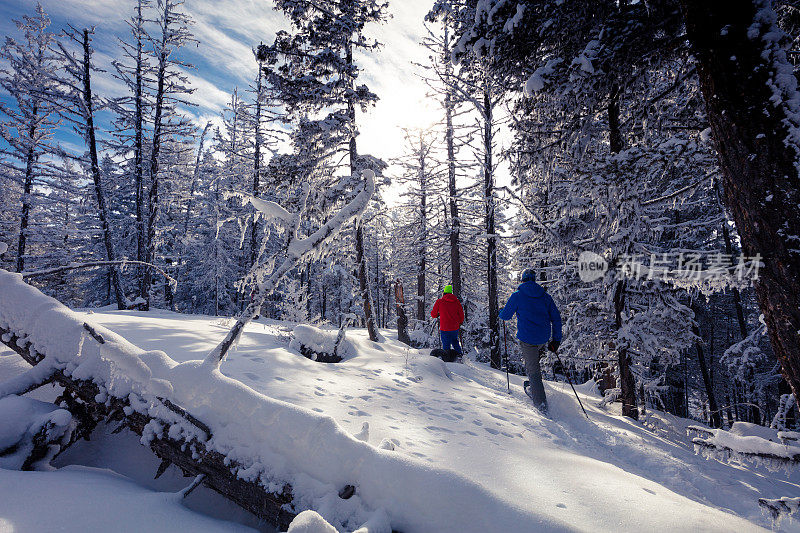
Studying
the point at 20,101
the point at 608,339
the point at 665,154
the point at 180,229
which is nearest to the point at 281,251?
the point at 665,154

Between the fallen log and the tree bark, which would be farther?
the tree bark

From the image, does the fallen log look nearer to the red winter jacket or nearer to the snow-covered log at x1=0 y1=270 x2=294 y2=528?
the snow-covered log at x1=0 y1=270 x2=294 y2=528

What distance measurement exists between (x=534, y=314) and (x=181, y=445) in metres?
5.16

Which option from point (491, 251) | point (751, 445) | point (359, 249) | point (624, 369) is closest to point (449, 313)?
point (359, 249)

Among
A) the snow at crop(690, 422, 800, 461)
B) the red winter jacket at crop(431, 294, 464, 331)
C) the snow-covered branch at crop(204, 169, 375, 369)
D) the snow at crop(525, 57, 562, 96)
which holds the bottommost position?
the snow at crop(690, 422, 800, 461)

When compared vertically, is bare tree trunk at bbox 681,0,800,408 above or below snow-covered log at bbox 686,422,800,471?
above

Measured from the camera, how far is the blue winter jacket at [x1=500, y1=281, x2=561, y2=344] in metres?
5.60

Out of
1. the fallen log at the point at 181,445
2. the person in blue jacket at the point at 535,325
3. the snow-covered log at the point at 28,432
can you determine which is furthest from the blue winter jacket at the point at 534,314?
the snow-covered log at the point at 28,432

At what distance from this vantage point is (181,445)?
90.6 inches

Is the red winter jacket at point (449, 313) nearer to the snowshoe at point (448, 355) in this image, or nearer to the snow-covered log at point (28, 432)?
the snowshoe at point (448, 355)

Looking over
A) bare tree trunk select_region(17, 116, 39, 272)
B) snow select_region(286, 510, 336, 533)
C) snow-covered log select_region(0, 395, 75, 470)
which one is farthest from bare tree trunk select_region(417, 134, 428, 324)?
bare tree trunk select_region(17, 116, 39, 272)

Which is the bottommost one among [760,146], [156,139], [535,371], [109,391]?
[535,371]

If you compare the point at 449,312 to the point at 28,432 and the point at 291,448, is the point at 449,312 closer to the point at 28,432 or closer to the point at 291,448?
the point at 291,448

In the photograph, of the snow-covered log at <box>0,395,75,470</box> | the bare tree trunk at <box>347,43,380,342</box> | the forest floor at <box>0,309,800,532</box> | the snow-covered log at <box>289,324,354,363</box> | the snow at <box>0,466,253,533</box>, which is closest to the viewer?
the snow at <box>0,466,253,533</box>
